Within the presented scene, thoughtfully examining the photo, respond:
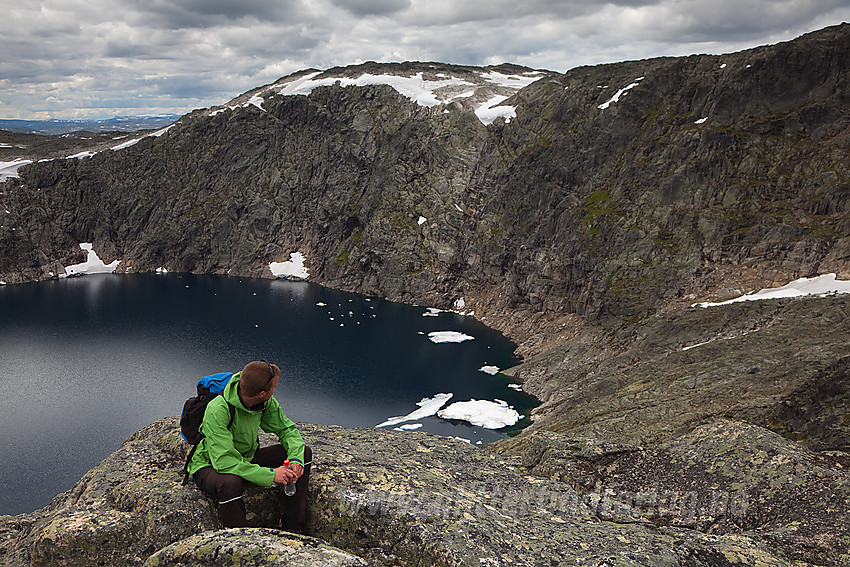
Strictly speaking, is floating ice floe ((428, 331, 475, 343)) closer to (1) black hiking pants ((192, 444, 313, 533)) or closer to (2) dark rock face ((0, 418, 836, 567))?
(2) dark rock face ((0, 418, 836, 567))

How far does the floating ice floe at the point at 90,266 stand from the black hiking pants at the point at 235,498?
154599 millimetres

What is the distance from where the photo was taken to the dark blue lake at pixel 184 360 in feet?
191

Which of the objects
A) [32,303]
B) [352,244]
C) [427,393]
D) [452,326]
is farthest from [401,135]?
[32,303]

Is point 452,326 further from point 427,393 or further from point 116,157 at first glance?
point 116,157

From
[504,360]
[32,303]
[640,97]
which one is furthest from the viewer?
[32,303]

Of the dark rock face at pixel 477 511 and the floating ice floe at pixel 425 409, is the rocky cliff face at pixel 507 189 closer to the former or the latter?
the floating ice floe at pixel 425 409

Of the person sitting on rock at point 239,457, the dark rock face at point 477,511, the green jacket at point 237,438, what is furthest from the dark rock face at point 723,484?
the green jacket at point 237,438

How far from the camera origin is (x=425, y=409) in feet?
218

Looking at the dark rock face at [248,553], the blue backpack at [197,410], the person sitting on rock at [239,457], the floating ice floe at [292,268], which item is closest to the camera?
the dark rock face at [248,553]

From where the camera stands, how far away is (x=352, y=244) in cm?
13188

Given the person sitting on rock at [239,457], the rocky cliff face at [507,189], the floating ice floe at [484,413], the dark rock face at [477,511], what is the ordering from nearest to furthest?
the dark rock face at [477,511]
the person sitting on rock at [239,457]
the floating ice floe at [484,413]
the rocky cliff face at [507,189]

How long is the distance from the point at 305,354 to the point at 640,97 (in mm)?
70753

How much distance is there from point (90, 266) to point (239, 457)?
514ft

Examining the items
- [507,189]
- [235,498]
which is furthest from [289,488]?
[507,189]
